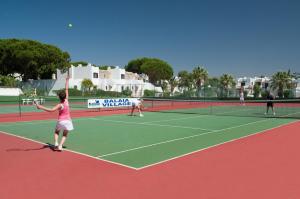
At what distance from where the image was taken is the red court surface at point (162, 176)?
5316 millimetres

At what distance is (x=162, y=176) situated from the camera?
20.5 feet

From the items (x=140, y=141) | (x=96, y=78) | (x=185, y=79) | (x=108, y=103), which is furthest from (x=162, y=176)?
(x=185, y=79)

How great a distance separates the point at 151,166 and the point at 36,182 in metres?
2.30

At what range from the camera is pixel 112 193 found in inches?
210

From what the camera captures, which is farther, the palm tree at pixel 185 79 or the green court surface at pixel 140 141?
the palm tree at pixel 185 79

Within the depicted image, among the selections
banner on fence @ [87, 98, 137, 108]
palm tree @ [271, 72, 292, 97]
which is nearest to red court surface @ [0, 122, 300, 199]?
banner on fence @ [87, 98, 137, 108]

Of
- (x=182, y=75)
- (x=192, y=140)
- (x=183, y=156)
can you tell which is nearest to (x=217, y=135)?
(x=192, y=140)

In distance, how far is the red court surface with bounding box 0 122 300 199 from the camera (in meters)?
5.32

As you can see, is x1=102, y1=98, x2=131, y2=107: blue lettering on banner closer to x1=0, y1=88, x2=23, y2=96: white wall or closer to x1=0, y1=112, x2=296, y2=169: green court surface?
x1=0, y1=112, x2=296, y2=169: green court surface

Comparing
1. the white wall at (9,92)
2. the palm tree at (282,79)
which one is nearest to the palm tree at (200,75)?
the palm tree at (282,79)

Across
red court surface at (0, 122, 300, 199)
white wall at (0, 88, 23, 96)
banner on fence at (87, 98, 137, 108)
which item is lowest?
red court surface at (0, 122, 300, 199)

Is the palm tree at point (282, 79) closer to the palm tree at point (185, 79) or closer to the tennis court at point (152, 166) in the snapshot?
the palm tree at point (185, 79)

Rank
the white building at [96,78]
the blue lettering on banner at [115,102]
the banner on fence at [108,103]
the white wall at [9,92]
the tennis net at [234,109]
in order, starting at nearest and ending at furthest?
1. the tennis net at [234,109]
2. the banner on fence at [108,103]
3. the blue lettering on banner at [115,102]
4. the white wall at [9,92]
5. the white building at [96,78]

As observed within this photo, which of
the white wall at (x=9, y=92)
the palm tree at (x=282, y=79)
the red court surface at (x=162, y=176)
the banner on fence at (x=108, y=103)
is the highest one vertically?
the palm tree at (x=282, y=79)
